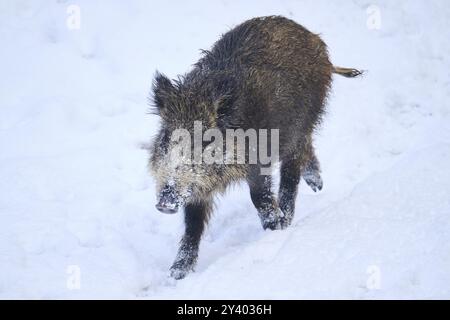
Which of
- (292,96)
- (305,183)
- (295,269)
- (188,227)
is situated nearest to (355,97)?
(305,183)

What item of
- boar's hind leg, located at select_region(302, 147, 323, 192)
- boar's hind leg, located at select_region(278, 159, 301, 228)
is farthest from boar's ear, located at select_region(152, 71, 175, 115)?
boar's hind leg, located at select_region(302, 147, 323, 192)

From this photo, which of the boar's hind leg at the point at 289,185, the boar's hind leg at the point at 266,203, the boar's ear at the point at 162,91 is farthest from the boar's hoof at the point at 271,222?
the boar's ear at the point at 162,91

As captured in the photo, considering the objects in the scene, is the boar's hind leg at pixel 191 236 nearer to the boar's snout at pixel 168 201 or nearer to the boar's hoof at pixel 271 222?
the boar's hoof at pixel 271 222

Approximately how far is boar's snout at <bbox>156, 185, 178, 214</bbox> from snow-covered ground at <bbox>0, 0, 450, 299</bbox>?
558 millimetres

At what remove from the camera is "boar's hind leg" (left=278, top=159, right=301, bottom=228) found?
555 centimetres

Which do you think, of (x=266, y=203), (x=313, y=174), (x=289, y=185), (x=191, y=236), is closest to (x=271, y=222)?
(x=266, y=203)

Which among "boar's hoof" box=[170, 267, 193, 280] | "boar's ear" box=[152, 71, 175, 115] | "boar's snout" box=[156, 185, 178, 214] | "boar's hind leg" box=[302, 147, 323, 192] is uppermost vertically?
"boar's ear" box=[152, 71, 175, 115]

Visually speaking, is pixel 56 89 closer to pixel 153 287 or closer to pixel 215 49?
pixel 215 49

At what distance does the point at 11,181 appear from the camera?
217 inches

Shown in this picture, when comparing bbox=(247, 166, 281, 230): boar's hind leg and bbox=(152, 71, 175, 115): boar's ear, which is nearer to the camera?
bbox=(152, 71, 175, 115): boar's ear

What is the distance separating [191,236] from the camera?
16.4 feet

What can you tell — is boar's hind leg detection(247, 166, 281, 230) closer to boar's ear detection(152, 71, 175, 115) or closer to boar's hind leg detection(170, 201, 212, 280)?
boar's hind leg detection(170, 201, 212, 280)

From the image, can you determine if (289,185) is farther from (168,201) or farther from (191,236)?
(168,201)

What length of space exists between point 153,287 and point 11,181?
184 cm
